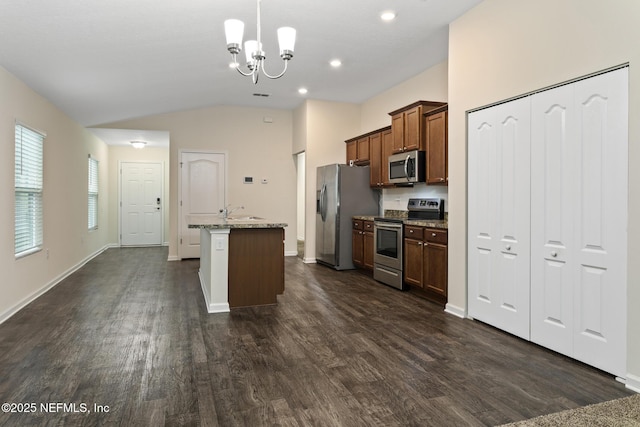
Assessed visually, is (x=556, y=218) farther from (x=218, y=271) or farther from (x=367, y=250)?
(x=367, y=250)

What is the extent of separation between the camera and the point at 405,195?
5949 millimetres

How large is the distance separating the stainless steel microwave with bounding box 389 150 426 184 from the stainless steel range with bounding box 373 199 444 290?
0.41 m

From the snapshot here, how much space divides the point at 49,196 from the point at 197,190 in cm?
277

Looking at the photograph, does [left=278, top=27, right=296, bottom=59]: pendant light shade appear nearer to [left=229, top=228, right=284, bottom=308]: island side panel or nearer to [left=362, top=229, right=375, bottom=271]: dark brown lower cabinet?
[left=229, top=228, right=284, bottom=308]: island side panel

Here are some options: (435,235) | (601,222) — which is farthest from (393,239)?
(601,222)

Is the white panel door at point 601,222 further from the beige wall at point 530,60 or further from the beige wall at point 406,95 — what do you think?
the beige wall at point 406,95

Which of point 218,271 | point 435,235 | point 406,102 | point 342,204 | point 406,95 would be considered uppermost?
point 406,95

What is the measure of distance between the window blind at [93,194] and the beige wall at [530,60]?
6.86m

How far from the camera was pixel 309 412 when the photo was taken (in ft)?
7.02

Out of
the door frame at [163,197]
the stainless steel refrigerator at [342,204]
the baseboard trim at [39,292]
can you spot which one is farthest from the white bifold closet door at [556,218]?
the door frame at [163,197]

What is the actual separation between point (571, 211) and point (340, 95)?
15.4 ft

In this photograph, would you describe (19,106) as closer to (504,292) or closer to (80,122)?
(80,122)

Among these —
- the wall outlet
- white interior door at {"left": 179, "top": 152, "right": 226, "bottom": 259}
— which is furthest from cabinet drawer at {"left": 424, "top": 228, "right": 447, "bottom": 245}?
white interior door at {"left": 179, "top": 152, "right": 226, "bottom": 259}

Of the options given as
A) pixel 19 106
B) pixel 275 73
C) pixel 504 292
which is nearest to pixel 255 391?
pixel 504 292
